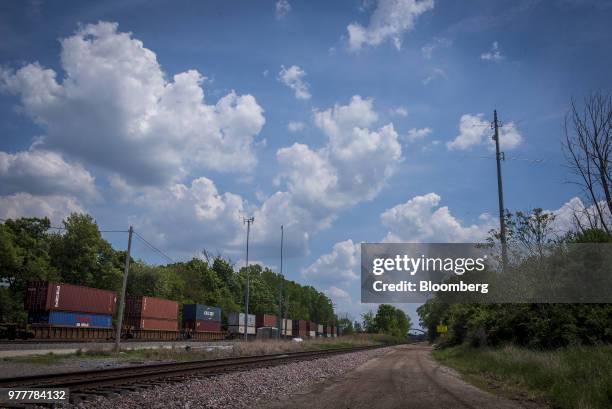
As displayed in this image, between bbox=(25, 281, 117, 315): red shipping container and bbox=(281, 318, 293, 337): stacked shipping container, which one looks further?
bbox=(281, 318, 293, 337): stacked shipping container

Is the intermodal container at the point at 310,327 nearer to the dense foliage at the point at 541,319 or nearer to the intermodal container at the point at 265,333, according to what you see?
the intermodal container at the point at 265,333

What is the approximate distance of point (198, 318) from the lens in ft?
194

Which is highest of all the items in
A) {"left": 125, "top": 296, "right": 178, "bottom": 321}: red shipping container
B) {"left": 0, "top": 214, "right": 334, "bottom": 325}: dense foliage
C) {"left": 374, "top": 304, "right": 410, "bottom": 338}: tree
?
{"left": 0, "top": 214, "right": 334, "bottom": 325}: dense foliage

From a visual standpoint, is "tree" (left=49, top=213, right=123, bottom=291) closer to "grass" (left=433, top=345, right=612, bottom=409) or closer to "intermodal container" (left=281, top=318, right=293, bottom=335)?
"intermodal container" (left=281, top=318, right=293, bottom=335)

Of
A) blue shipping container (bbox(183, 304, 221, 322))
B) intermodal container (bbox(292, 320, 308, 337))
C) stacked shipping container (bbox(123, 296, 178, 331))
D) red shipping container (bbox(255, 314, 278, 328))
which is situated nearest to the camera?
stacked shipping container (bbox(123, 296, 178, 331))

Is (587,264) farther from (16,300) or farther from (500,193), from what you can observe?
(16,300)

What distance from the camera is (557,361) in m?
16.1

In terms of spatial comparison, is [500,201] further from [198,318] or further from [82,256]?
[82,256]

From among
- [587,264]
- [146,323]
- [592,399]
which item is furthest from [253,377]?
[146,323]

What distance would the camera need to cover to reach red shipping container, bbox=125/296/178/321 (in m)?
47.2

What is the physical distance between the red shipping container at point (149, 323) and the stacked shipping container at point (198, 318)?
5.97 meters

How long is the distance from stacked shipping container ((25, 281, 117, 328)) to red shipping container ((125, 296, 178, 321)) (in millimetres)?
5110

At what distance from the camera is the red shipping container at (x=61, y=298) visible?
3597 centimetres

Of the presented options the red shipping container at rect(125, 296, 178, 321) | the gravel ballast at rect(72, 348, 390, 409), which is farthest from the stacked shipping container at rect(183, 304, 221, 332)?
the gravel ballast at rect(72, 348, 390, 409)
